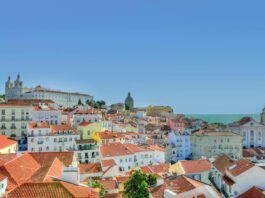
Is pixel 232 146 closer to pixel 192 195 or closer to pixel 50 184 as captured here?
pixel 192 195

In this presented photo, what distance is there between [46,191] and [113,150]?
44.6 meters

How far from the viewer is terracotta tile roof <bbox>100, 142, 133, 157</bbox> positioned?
62.1 m

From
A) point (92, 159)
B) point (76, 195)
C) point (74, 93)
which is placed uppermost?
point (74, 93)

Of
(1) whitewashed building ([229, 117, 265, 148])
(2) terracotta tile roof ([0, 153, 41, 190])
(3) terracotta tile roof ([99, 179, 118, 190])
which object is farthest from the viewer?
(1) whitewashed building ([229, 117, 265, 148])

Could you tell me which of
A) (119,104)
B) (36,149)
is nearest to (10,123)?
(36,149)

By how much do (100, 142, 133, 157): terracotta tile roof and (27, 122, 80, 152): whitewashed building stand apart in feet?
19.9

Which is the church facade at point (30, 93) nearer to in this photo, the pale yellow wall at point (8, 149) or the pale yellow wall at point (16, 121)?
the pale yellow wall at point (16, 121)

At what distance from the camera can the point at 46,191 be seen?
19.1 meters

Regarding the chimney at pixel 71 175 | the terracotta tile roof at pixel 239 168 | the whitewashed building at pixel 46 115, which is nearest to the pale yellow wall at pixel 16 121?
the whitewashed building at pixel 46 115

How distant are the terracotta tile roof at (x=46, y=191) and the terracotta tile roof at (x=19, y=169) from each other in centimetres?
610

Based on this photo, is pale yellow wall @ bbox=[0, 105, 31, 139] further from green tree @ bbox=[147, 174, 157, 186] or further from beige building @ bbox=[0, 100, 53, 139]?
green tree @ bbox=[147, 174, 157, 186]

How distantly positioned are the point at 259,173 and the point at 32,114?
56.3 metres

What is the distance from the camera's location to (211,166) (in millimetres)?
52656

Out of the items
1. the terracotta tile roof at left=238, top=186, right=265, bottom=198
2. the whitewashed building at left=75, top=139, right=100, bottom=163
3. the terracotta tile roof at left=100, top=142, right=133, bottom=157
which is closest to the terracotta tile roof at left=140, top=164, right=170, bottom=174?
the terracotta tile roof at left=100, top=142, right=133, bottom=157
